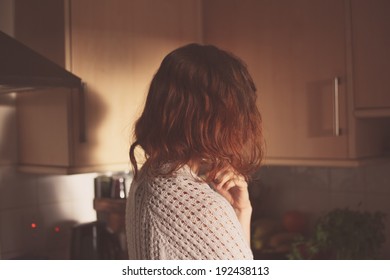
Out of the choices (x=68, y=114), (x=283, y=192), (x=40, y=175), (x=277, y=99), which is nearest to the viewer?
(x=68, y=114)

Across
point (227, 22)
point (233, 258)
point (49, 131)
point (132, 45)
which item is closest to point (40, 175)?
point (49, 131)

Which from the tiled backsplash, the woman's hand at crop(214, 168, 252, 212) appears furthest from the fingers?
the tiled backsplash

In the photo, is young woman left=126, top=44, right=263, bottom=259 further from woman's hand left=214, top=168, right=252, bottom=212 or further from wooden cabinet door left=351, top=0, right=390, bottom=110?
wooden cabinet door left=351, top=0, right=390, bottom=110

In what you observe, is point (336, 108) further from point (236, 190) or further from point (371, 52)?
point (236, 190)

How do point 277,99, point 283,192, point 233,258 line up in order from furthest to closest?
1. point 283,192
2. point 277,99
3. point 233,258

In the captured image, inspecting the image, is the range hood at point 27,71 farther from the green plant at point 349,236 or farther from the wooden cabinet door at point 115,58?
the green plant at point 349,236

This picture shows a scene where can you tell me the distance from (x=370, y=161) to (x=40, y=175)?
0.84 m

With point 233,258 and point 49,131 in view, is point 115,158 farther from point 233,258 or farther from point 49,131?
point 233,258

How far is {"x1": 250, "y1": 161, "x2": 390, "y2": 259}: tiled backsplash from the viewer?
5.06ft

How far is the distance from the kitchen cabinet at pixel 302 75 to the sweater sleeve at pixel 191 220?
0.50 m

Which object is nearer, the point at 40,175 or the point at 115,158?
the point at 115,158

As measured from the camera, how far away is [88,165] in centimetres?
134

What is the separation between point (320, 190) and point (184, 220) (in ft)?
2.86

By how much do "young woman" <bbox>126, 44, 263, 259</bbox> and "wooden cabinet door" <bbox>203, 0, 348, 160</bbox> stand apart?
0.38m
